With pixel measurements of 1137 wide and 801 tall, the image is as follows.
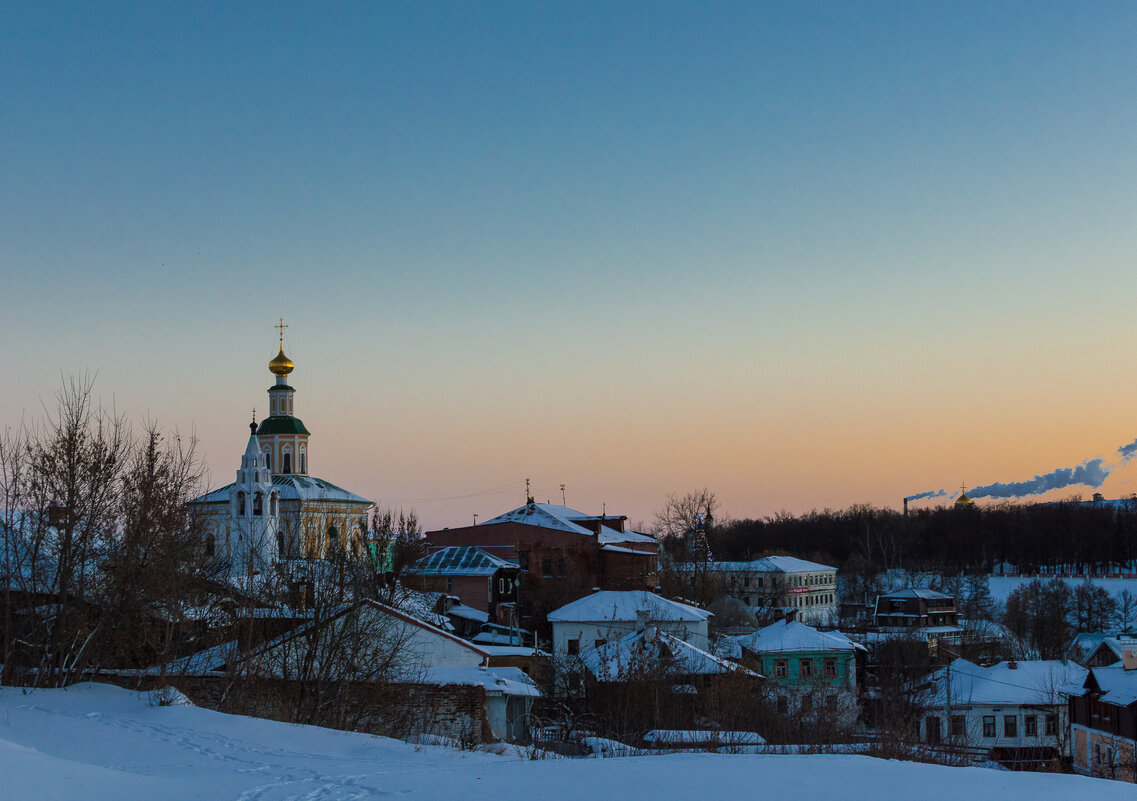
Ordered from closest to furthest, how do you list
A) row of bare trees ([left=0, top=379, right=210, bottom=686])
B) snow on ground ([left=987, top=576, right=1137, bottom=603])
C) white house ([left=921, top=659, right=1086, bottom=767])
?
row of bare trees ([left=0, top=379, right=210, bottom=686]) < white house ([left=921, top=659, right=1086, bottom=767]) < snow on ground ([left=987, top=576, right=1137, bottom=603])

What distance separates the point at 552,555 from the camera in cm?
5338

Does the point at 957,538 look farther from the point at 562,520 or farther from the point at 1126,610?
the point at 562,520

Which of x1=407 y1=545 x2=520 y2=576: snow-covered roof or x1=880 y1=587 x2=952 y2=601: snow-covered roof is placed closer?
x1=407 y1=545 x2=520 y2=576: snow-covered roof

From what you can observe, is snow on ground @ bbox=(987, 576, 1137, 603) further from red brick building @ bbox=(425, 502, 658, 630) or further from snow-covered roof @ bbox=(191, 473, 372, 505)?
snow-covered roof @ bbox=(191, 473, 372, 505)

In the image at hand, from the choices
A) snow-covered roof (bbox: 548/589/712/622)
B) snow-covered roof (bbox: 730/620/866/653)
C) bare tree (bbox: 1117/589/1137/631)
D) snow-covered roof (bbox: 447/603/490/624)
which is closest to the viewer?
snow-covered roof (bbox: 548/589/712/622)

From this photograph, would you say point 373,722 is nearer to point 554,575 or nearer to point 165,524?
point 165,524

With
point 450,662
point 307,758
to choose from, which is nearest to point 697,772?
point 307,758

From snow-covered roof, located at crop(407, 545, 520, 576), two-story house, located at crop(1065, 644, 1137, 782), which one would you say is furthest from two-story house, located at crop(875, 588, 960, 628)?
two-story house, located at crop(1065, 644, 1137, 782)

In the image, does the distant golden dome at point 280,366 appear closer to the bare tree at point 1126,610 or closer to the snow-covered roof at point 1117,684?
the snow-covered roof at point 1117,684

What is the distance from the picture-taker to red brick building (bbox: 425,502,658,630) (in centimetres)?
5212

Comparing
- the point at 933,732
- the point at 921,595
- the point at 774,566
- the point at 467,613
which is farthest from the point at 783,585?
the point at 933,732

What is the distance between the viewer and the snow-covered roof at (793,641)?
40656mm

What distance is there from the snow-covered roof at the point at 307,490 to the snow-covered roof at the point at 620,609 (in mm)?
20183

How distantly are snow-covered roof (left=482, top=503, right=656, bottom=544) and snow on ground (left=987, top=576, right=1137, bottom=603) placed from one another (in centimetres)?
3606
